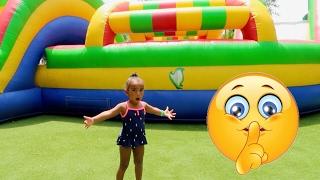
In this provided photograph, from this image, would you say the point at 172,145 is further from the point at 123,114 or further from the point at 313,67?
the point at 313,67

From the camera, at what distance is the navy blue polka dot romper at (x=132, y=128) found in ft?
7.86

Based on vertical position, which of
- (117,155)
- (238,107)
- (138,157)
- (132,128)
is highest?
(238,107)

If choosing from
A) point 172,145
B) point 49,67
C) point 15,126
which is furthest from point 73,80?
point 172,145

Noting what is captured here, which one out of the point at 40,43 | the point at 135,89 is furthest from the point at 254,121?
the point at 40,43

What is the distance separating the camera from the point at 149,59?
4887 millimetres

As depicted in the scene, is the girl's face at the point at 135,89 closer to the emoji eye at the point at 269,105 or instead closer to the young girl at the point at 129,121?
the young girl at the point at 129,121

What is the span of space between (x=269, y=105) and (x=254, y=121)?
131 mm

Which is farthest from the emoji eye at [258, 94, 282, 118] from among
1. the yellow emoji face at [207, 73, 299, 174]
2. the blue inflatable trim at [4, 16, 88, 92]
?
the blue inflatable trim at [4, 16, 88, 92]

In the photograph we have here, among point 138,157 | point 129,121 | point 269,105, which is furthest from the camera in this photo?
point 138,157

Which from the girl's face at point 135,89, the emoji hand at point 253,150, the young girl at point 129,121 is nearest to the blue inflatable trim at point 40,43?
the young girl at point 129,121

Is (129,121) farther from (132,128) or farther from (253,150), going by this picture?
(253,150)

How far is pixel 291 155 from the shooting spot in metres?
3.39

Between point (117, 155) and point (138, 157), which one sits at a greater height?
point (138, 157)

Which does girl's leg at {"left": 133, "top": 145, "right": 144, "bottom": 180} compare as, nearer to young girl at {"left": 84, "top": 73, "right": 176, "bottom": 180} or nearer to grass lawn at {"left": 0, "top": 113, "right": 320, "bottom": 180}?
young girl at {"left": 84, "top": 73, "right": 176, "bottom": 180}
